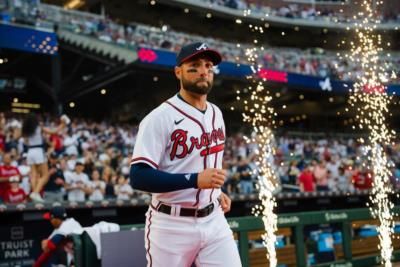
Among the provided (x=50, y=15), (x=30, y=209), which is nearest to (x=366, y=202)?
(x=30, y=209)

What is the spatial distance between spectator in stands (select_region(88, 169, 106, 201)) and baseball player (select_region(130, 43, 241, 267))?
629cm

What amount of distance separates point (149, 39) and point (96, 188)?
43.2 feet

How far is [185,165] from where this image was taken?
312 centimetres

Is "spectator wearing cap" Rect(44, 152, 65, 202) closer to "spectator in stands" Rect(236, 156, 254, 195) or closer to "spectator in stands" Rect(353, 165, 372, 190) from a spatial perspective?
"spectator in stands" Rect(236, 156, 254, 195)

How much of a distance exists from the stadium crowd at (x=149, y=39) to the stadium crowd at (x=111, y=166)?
4508mm

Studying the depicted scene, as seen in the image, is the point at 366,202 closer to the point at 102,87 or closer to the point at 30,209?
the point at 30,209

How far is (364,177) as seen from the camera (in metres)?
13.7

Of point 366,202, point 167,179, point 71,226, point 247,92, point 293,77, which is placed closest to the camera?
point 167,179

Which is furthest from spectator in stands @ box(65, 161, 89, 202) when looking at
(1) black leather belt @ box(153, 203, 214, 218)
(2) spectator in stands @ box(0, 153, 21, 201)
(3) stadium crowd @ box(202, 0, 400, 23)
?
(3) stadium crowd @ box(202, 0, 400, 23)

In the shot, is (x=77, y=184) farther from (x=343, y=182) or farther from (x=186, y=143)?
(x=343, y=182)

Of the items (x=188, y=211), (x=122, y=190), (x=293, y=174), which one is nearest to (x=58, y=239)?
(x=188, y=211)

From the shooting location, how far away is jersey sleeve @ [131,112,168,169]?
9.72ft

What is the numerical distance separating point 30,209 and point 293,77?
18.6m

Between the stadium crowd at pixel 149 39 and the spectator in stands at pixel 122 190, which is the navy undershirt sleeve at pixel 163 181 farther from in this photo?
the stadium crowd at pixel 149 39
